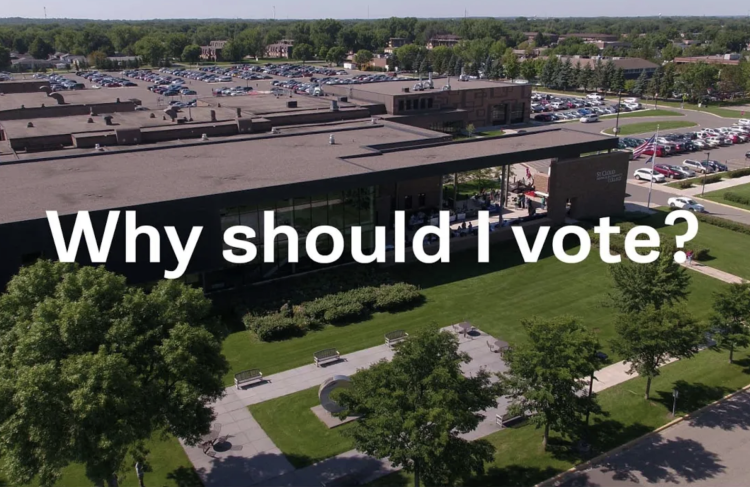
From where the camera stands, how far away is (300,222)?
37.2 metres

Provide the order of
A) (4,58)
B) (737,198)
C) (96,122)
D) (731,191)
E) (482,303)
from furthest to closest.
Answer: (4,58) < (731,191) < (737,198) < (96,122) < (482,303)

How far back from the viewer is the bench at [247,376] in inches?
1089

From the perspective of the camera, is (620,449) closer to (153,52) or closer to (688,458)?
(688,458)

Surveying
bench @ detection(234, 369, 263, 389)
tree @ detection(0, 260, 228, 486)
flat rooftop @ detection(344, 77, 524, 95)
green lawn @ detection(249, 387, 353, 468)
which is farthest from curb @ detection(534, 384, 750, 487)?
flat rooftop @ detection(344, 77, 524, 95)

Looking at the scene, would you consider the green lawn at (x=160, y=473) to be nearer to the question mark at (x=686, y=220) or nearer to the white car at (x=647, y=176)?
the question mark at (x=686, y=220)

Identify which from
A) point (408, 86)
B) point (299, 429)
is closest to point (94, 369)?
point (299, 429)

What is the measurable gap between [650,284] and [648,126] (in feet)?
231

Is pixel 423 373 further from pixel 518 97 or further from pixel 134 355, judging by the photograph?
pixel 518 97

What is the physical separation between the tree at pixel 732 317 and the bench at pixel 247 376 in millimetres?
20039

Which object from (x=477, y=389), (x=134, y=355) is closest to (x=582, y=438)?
(x=477, y=389)

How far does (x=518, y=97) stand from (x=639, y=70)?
6651 cm

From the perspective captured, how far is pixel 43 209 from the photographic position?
2961cm

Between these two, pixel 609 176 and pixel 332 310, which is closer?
pixel 332 310

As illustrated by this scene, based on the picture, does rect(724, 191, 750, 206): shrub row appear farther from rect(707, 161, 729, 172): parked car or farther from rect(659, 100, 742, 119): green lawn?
rect(659, 100, 742, 119): green lawn
